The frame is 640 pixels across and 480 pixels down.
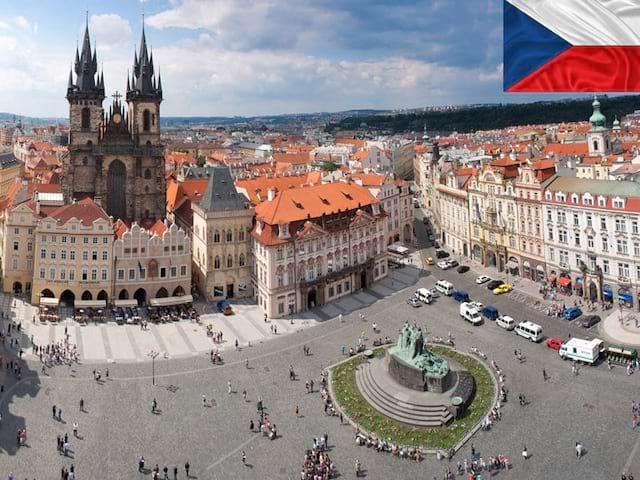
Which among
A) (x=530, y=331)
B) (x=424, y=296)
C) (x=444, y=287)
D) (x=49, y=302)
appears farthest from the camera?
(x=444, y=287)

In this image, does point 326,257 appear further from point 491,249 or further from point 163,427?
point 163,427

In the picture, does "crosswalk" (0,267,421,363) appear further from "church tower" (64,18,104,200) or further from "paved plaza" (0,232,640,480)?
"church tower" (64,18,104,200)

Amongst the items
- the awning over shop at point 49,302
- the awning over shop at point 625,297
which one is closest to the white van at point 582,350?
the awning over shop at point 625,297

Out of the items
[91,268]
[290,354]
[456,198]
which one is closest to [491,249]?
[456,198]

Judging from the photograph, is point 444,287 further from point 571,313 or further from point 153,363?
→ point 153,363

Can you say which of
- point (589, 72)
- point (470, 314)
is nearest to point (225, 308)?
point (470, 314)

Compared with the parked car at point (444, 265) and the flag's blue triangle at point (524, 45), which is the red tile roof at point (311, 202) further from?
the flag's blue triangle at point (524, 45)
